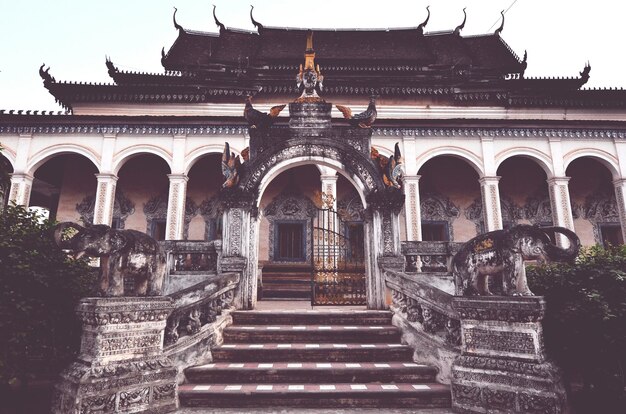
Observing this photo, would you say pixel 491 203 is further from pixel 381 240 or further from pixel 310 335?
pixel 310 335

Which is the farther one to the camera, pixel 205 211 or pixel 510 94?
pixel 510 94

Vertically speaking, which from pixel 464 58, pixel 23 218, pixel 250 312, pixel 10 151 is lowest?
pixel 250 312

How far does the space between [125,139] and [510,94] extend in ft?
57.7

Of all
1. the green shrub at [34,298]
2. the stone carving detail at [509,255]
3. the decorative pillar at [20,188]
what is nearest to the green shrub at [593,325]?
the stone carving detail at [509,255]

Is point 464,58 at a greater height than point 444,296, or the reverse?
point 464,58

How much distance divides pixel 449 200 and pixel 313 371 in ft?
44.4

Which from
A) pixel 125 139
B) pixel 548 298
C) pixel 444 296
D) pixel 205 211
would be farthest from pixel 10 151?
pixel 548 298

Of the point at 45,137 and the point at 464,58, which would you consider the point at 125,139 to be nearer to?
the point at 45,137

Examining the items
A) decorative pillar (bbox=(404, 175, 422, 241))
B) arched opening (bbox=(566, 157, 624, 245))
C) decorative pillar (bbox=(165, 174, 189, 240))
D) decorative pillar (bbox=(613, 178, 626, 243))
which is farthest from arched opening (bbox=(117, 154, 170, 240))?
decorative pillar (bbox=(613, 178, 626, 243))

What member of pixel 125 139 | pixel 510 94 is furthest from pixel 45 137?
pixel 510 94

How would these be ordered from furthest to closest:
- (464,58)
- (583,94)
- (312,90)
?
1. (464,58)
2. (583,94)
3. (312,90)

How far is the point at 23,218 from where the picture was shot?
4578 millimetres

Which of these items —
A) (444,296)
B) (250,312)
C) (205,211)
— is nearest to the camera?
(444,296)

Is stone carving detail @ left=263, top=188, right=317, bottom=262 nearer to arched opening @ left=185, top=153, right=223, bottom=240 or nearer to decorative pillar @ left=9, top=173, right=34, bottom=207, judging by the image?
arched opening @ left=185, top=153, right=223, bottom=240
